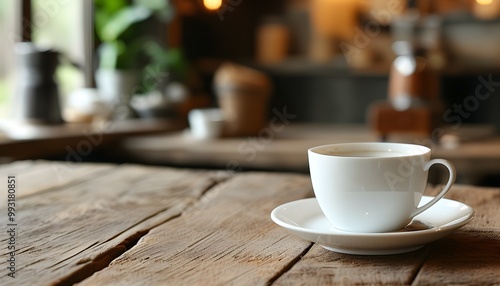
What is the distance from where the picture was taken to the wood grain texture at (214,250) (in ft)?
2.28

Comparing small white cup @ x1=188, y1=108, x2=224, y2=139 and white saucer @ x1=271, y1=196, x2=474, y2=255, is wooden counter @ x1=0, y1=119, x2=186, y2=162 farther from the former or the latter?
white saucer @ x1=271, y1=196, x2=474, y2=255

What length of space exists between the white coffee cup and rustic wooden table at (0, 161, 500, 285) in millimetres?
46

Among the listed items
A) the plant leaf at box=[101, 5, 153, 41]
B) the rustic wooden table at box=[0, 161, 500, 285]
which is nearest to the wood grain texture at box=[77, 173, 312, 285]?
the rustic wooden table at box=[0, 161, 500, 285]

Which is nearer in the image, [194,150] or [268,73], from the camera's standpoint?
[194,150]

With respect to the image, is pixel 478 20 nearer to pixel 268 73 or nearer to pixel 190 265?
pixel 268 73

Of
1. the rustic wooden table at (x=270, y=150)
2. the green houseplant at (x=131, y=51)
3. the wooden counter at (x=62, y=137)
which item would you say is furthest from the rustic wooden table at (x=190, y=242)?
the green houseplant at (x=131, y=51)

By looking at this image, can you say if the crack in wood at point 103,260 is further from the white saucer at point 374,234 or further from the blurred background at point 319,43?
the blurred background at point 319,43

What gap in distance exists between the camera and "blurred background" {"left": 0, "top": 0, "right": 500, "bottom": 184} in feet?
8.87

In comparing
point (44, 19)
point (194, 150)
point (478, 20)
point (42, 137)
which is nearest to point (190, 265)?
point (42, 137)

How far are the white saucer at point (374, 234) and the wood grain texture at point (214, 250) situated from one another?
0.10 feet

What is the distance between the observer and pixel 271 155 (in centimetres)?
256

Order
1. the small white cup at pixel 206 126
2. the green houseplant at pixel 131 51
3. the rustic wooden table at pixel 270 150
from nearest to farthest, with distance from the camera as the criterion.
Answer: the rustic wooden table at pixel 270 150 < the small white cup at pixel 206 126 < the green houseplant at pixel 131 51

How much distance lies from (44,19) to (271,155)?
1.19 meters

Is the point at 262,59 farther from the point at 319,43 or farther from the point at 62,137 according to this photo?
the point at 62,137
